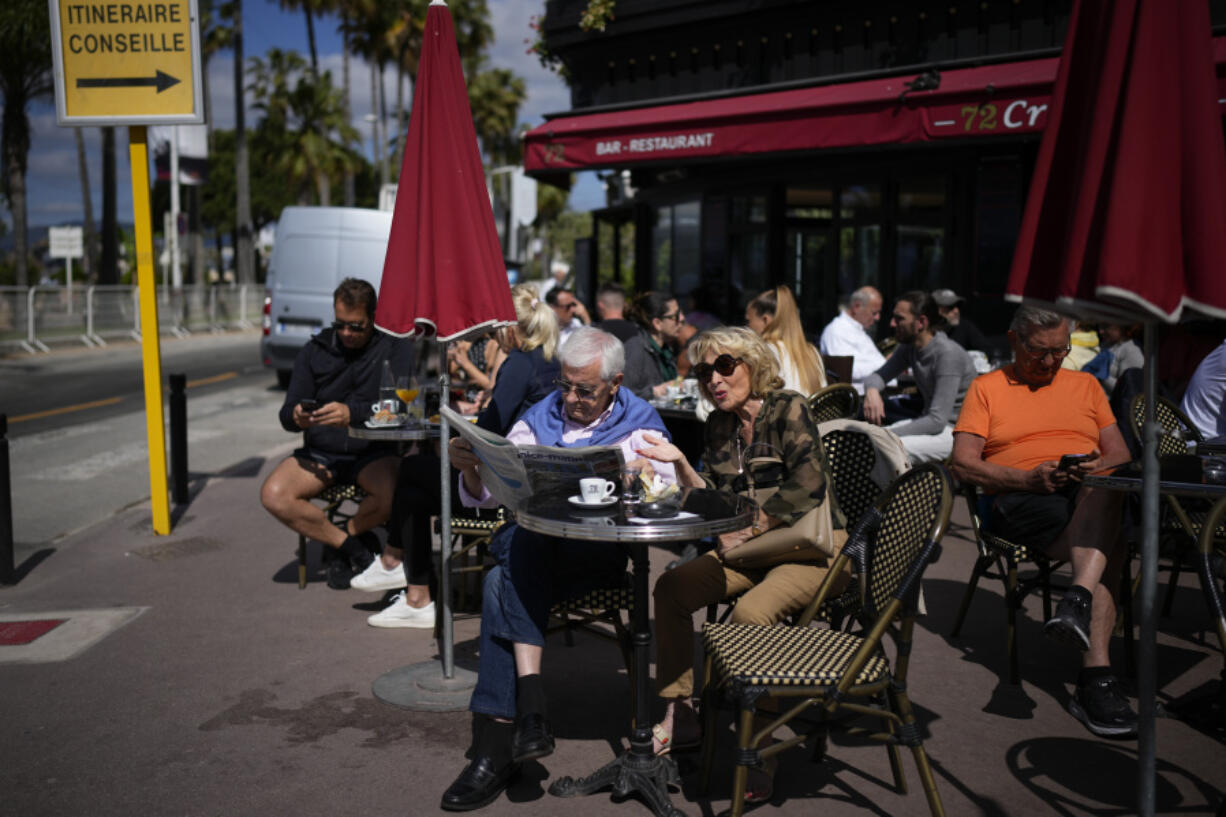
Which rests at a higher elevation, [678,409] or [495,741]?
[678,409]

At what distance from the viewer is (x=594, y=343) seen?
12.4 ft

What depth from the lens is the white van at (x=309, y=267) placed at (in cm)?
1580

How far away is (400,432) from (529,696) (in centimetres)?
221

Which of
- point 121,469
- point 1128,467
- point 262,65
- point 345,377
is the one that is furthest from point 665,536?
point 262,65

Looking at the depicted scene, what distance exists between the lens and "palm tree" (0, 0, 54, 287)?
28.7m

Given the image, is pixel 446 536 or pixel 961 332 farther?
pixel 961 332

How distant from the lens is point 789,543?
12.1 feet

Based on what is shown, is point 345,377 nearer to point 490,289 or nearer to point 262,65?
point 490,289

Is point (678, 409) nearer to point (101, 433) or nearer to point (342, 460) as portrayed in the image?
point (342, 460)

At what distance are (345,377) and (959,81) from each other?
5.98 meters

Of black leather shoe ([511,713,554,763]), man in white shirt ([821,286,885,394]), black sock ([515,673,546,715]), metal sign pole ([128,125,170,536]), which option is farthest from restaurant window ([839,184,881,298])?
black leather shoe ([511,713,554,763])

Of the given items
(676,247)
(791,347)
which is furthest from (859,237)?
(791,347)

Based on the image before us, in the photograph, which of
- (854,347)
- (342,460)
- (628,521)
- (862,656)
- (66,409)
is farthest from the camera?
(66,409)

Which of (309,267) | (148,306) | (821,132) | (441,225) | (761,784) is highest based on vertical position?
(821,132)
